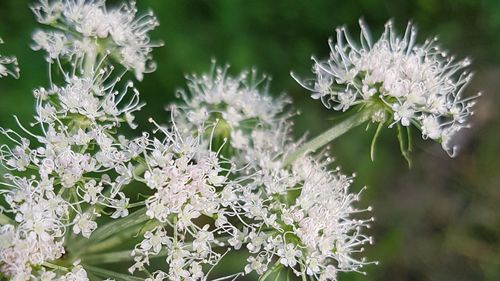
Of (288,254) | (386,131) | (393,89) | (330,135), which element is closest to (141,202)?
(288,254)

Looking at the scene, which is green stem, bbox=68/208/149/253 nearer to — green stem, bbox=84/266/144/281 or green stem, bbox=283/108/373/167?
green stem, bbox=84/266/144/281

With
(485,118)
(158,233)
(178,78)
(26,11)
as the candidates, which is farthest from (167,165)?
(485,118)

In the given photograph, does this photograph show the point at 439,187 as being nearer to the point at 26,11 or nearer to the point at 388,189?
the point at 388,189

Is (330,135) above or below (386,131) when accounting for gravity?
below

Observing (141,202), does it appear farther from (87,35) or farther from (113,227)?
(87,35)

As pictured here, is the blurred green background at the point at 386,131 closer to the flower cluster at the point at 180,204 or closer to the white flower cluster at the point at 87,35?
the white flower cluster at the point at 87,35

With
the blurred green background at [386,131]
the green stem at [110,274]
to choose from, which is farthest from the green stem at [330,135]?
the blurred green background at [386,131]

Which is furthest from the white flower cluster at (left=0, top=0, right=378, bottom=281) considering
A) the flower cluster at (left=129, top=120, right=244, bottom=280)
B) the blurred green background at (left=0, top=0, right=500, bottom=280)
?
the blurred green background at (left=0, top=0, right=500, bottom=280)

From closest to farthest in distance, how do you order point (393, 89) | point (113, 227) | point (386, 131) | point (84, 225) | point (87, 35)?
point (84, 225) < point (113, 227) < point (393, 89) < point (87, 35) < point (386, 131)
